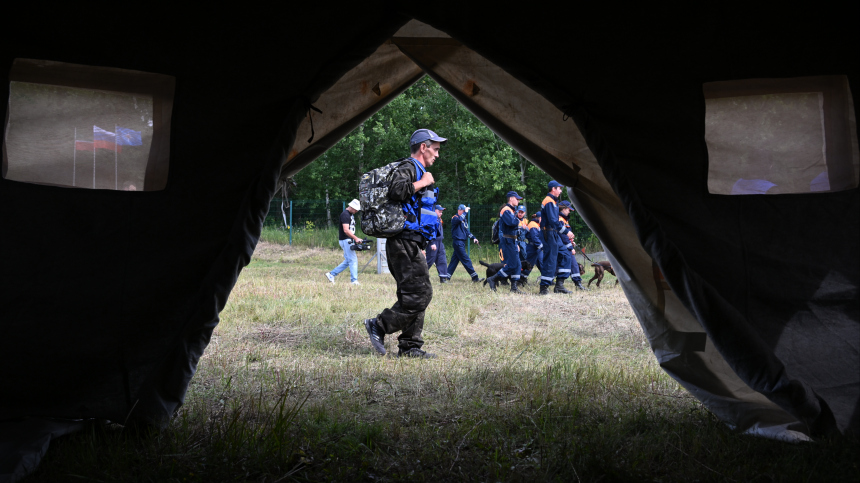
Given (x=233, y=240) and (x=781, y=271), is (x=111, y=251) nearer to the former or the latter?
(x=233, y=240)

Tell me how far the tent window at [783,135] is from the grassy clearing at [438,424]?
1.36 metres

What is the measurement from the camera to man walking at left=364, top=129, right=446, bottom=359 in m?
5.79

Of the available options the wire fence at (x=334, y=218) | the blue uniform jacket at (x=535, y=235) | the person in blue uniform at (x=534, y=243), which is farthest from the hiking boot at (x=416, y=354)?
the wire fence at (x=334, y=218)

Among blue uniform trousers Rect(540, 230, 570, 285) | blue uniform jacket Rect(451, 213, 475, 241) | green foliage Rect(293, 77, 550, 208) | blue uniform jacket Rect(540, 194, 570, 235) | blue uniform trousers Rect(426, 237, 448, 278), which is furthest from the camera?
green foliage Rect(293, 77, 550, 208)

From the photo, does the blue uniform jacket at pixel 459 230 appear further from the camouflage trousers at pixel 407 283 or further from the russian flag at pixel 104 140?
the russian flag at pixel 104 140

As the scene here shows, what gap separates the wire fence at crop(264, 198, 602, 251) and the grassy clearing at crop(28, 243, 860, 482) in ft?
55.7

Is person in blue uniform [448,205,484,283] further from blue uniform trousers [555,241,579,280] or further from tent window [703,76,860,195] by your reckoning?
tent window [703,76,860,195]

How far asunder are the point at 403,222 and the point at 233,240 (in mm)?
2683

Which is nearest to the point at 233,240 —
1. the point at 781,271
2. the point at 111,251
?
the point at 111,251

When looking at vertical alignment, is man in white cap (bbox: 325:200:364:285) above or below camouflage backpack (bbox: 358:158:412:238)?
below

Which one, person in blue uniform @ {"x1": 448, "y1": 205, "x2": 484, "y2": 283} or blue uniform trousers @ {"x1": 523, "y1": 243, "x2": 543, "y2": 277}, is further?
person in blue uniform @ {"x1": 448, "y1": 205, "x2": 484, "y2": 283}

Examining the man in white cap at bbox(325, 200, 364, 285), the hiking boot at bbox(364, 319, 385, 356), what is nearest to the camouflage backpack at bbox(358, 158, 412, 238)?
the hiking boot at bbox(364, 319, 385, 356)

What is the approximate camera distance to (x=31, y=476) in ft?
9.34

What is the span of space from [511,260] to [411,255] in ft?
23.2
